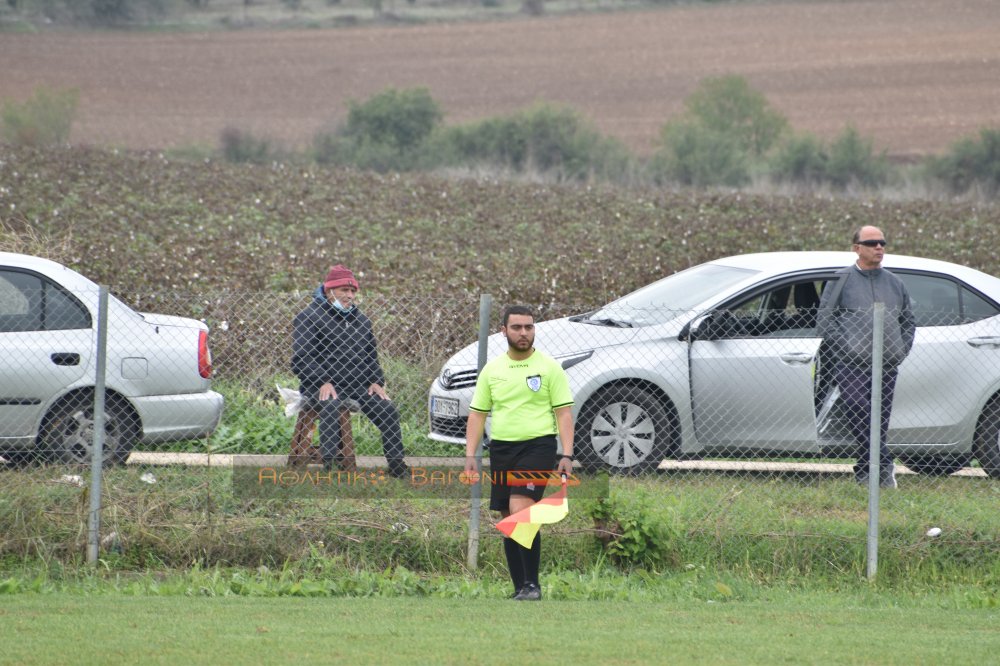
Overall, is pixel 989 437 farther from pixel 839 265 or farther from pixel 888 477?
pixel 839 265

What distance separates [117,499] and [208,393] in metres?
1.70

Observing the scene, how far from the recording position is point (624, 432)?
870 centimetres

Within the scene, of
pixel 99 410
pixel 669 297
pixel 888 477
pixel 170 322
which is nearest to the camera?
pixel 99 410

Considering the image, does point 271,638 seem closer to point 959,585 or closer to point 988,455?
point 959,585

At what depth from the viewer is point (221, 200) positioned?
1051 inches

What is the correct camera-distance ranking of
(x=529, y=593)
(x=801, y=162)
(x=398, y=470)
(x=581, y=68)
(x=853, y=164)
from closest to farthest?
(x=529, y=593) → (x=398, y=470) → (x=853, y=164) → (x=801, y=162) → (x=581, y=68)

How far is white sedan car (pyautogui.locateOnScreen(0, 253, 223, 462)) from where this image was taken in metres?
8.30

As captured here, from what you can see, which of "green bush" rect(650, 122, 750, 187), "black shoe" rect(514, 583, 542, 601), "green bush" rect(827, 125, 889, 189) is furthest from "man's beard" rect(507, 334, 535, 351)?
"green bush" rect(827, 125, 889, 189)

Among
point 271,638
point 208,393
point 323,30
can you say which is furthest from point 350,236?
point 323,30

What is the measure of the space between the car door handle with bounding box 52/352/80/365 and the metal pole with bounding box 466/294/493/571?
2.93 meters

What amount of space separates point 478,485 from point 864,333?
2749 millimetres

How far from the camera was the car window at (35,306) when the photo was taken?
8703 mm

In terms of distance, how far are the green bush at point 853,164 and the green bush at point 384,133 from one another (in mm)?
14951

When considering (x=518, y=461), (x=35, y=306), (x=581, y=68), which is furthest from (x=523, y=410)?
(x=581, y=68)
